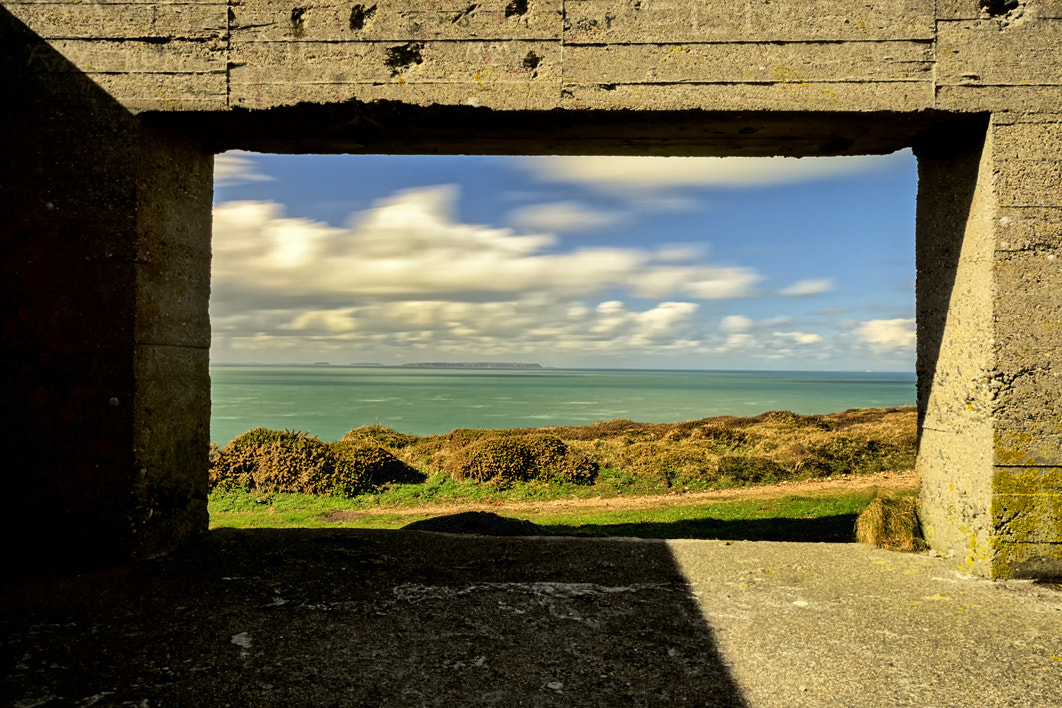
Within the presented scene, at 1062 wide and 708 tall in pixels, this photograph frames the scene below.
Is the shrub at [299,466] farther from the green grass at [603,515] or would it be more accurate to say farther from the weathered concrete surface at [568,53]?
the weathered concrete surface at [568,53]

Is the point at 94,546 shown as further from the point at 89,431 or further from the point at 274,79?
the point at 274,79

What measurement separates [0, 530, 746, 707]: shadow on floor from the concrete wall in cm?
94

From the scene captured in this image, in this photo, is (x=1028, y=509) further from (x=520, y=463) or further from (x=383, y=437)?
(x=383, y=437)

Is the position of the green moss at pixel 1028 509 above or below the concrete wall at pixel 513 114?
below

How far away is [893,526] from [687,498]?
312 inches

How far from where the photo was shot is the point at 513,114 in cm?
450

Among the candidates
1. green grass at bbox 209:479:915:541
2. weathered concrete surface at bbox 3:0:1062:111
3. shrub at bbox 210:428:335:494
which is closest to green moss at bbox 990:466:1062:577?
green grass at bbox 209:479:915:541

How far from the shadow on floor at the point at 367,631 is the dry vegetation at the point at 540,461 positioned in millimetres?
10122

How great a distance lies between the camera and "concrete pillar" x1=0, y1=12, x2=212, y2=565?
448 centimetres

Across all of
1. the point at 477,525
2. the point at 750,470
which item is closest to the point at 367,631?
the point at 477,525

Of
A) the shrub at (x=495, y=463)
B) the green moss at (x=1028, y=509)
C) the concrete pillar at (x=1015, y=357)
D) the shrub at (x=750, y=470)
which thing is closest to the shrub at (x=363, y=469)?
the shrub at (x=495, y=463)

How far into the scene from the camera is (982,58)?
4336mm

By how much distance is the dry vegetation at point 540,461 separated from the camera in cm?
1459

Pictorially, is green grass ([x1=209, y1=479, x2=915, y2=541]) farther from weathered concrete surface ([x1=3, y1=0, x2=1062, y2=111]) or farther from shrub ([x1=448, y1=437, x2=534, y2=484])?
weathered concrete surface ([x1=3, y1=0, x2=1062, y2=111])
